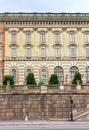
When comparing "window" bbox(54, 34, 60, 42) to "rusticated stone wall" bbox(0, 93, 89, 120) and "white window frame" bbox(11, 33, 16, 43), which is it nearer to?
"white window frame" bbox(11, 33, 16, 43)

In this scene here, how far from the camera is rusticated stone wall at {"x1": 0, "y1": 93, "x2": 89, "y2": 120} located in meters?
46.3

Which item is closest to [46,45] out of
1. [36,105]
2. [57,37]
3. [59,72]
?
[57,37]

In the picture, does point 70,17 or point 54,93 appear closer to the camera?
point 54,93

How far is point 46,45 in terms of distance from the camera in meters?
64.2

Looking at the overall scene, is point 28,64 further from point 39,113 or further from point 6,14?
point 39,113

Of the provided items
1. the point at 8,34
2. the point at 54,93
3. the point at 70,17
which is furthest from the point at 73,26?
the point at 54,93

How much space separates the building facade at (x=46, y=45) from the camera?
62719mm

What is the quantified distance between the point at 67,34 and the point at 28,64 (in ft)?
33.8

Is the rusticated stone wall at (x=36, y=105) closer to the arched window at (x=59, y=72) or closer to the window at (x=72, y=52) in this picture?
the arched window at (x=59, y=72)

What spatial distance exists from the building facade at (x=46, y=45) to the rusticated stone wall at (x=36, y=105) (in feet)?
47.8

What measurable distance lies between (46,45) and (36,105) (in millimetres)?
19978

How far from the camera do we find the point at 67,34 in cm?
6512

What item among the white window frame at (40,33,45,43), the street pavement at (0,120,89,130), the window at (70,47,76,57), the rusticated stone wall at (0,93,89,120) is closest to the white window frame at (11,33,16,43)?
the white window frame at (40,33,45,43)

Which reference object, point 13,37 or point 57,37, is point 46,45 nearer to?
point 57,37
